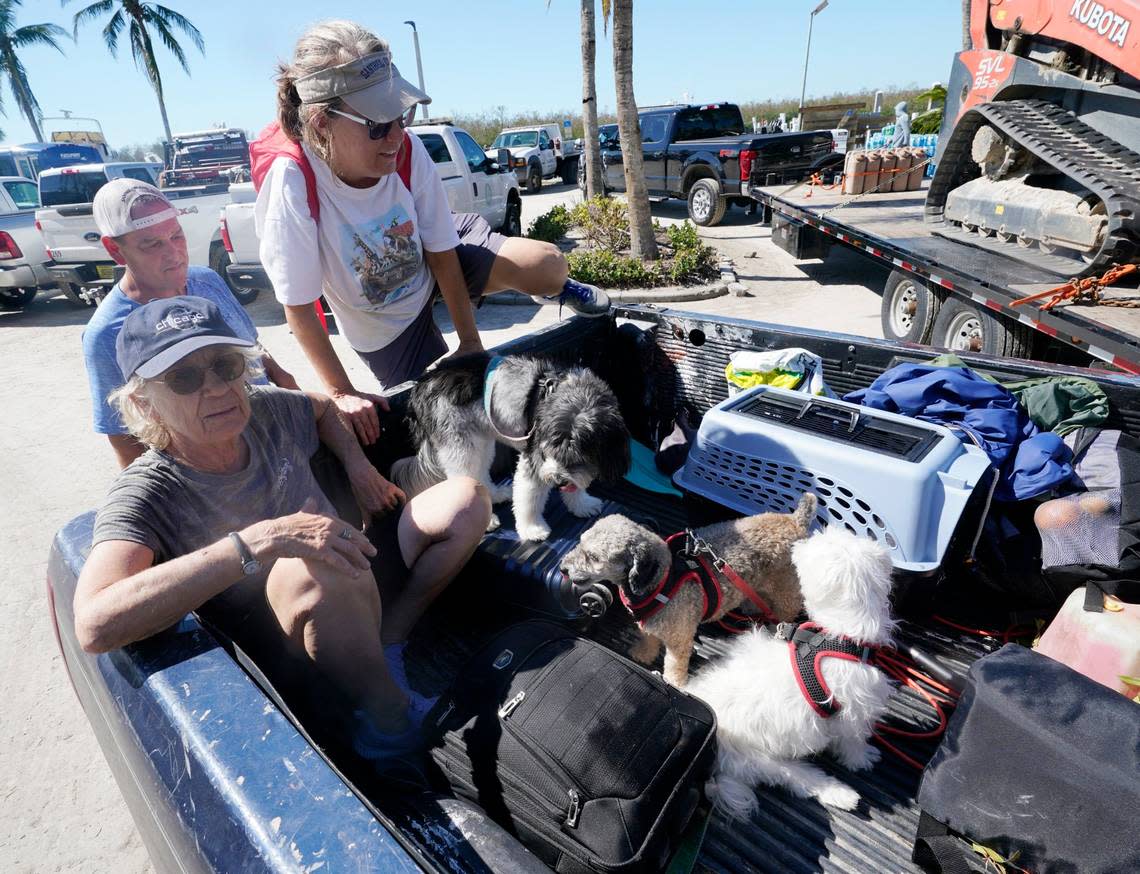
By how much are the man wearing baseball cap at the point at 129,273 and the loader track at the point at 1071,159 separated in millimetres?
4797

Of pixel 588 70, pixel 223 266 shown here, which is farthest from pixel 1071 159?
pixel 223 266

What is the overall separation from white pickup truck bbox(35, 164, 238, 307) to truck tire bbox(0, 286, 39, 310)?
103 cm

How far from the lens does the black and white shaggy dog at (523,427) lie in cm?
252

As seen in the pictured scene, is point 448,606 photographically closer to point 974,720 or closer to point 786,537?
point 786,537

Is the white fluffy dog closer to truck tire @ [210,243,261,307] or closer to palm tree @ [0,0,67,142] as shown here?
truck tire @ [210,243,261,307]

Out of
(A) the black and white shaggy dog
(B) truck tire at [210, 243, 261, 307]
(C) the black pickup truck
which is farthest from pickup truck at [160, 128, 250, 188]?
(A) the black and white shaggy dog

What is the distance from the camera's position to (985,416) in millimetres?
2469

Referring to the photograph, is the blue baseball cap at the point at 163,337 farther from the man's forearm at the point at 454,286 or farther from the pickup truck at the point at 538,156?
the pickup truck at the point at 538,156

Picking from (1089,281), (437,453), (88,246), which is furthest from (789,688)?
(88,246)

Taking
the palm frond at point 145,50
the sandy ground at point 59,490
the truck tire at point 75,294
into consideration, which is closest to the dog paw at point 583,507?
the sandy ground at point 59,490

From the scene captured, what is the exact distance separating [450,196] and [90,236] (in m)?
5.43

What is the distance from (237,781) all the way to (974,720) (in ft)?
5.47

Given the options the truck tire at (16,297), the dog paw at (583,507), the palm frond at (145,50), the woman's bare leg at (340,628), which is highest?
the palm frond at (145,50)

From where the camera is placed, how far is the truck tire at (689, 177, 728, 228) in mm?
14164
